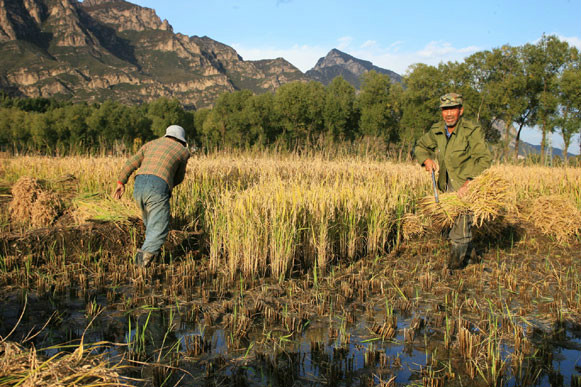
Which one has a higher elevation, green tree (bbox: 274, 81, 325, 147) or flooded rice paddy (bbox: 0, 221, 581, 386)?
green tree (bbox: 274, 81, 325, 147)

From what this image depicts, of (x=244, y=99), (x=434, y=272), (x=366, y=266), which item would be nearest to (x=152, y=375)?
(x=366, y=266)

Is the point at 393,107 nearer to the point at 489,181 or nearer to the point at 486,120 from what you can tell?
the point at 486,120

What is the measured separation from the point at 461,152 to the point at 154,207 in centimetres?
400

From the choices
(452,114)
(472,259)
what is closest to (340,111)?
(472,259)

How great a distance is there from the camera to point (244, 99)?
195 ft

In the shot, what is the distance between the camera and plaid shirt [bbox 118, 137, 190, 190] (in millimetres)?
5062

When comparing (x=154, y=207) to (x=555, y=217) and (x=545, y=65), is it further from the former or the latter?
(x=545, y=65)

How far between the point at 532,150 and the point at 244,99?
49798mm

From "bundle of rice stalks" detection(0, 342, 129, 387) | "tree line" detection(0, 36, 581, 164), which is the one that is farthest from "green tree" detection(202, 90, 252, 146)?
"bundle of rice stalks" detection(0, 342, 129, 387)

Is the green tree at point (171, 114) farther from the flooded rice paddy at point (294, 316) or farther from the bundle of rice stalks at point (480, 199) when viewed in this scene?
the bundle of rice stalks at point (480, 199)

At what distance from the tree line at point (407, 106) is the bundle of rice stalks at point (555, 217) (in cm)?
2010

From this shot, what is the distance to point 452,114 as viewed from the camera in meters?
5.18

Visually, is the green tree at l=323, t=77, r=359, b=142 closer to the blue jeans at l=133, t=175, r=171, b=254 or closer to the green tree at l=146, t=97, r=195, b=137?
the green tree at l=146, t=97, r=195, b=137

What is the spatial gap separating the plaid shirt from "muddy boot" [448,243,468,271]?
12.3ft
